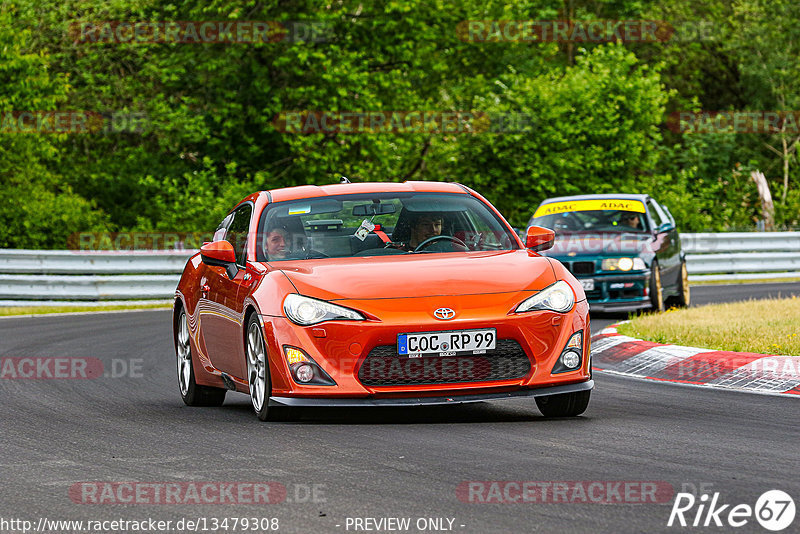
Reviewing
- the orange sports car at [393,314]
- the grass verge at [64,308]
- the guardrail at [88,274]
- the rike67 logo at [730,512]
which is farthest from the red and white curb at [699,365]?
the guardrail at [88,274]

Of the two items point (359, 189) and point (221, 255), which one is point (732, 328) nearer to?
point (359, 189)

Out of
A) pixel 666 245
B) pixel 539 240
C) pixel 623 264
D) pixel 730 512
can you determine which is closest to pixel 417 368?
pixel 539 240

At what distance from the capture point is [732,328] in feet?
Result: 41.8

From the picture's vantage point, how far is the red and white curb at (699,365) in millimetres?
10180

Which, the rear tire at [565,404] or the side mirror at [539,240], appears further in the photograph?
the side mirror at [539,240]

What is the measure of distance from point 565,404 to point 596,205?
37.2ft

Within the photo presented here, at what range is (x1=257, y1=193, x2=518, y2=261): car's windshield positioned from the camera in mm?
Result: 9164

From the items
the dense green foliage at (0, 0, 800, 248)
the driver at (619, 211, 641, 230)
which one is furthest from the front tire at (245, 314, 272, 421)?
the dense green foliage at (0, 0, 800, 248)

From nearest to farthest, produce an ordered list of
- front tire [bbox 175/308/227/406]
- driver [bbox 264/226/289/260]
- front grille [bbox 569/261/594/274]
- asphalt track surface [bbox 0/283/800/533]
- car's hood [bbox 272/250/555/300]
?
asphalt track surface [bbox 0/283/800/533] → car's hood [bbox 272/250/555/300] → driver [bbox 264/226/289/260] → front tire [bbox 175/308/227/406] → front grille [bbox 569/261/594/274]

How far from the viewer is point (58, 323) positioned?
768 inches

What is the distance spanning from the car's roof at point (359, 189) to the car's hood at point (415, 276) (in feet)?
2.86

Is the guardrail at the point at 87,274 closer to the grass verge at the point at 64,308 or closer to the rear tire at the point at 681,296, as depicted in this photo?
the grass verge at the point at 64,308

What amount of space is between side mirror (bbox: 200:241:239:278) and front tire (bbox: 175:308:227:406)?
1107mm

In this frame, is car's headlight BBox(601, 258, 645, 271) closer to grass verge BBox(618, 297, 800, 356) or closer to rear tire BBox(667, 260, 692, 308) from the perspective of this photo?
rear tire BBox(667, 260, 692, 308)
